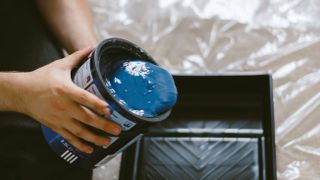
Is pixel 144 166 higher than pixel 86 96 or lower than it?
lower

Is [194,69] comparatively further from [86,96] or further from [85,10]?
[86,96]

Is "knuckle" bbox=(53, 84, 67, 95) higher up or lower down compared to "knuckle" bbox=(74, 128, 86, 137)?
higher up

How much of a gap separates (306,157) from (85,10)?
0.43 metres

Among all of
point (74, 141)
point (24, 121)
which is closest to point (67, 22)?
point (24, 121)

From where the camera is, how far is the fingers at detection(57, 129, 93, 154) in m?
0.51

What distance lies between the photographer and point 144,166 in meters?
0.73

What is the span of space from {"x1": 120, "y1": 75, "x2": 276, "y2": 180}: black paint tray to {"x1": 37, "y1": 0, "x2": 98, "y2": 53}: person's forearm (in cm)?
17

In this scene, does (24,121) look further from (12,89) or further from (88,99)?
(88,99)

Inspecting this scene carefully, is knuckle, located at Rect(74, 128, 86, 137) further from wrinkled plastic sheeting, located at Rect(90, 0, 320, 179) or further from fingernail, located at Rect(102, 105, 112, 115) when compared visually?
wrinkled plastic sheeting, located at Rect(90, 0, 320, 179)

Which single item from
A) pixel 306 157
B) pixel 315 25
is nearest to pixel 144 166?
pixel 306 157

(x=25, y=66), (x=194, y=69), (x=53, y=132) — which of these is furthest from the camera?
(x=194, y=69)

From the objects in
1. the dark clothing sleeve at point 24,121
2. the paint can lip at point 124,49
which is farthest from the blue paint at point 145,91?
the dark clothing sleeve at point 24,121

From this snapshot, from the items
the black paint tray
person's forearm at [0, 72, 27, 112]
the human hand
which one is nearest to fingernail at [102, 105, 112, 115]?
the human hand

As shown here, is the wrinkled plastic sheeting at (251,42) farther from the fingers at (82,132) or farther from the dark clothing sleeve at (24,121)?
the fingers at (82,132)
